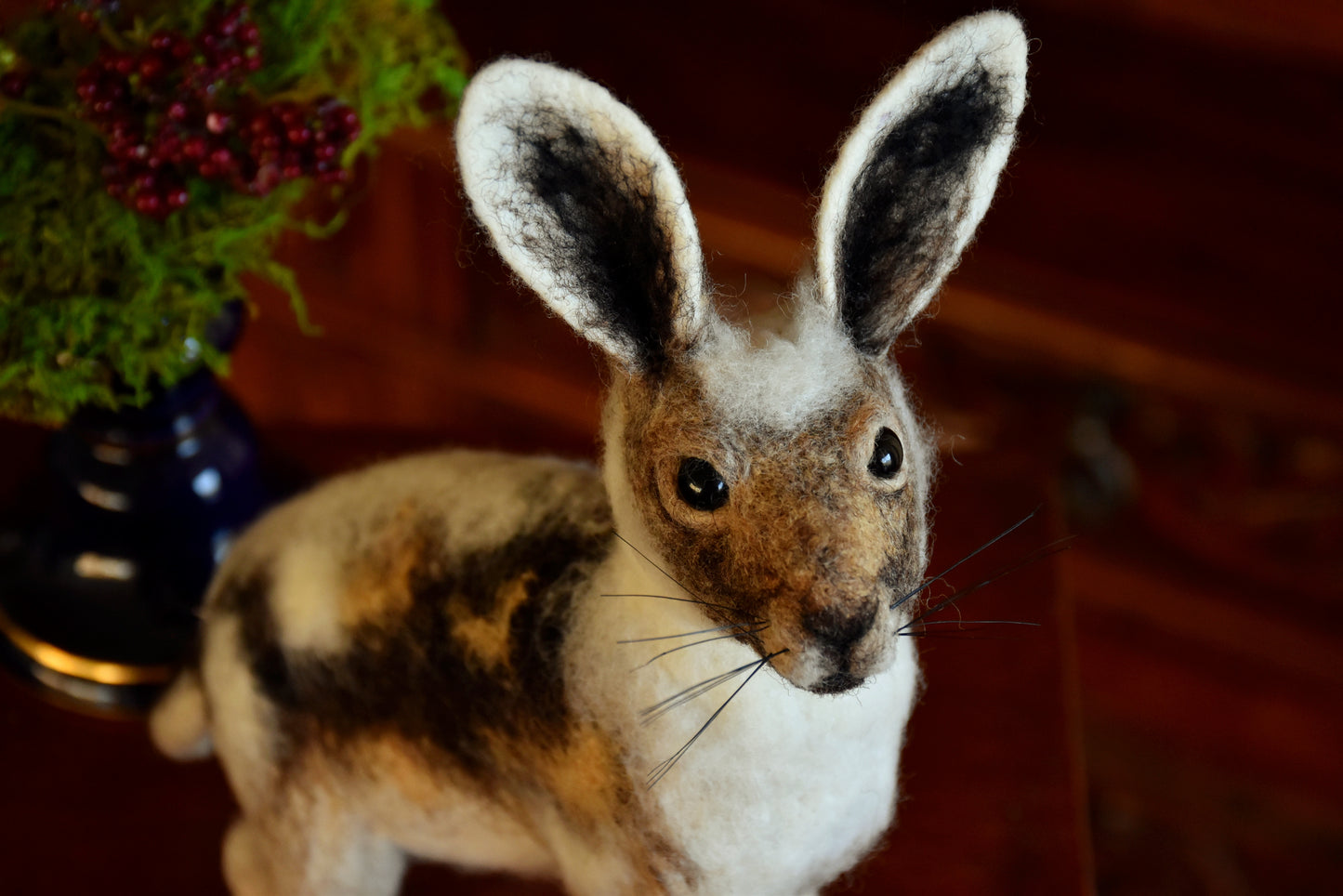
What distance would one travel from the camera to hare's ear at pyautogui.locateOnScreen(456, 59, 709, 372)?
18.2 inches

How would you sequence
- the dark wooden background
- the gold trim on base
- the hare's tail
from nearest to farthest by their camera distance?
the hare's tail → the gold trim on base → the dark wooden background

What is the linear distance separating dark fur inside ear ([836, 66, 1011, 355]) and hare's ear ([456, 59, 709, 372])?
0.07 m

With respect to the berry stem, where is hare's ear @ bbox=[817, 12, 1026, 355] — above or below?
below

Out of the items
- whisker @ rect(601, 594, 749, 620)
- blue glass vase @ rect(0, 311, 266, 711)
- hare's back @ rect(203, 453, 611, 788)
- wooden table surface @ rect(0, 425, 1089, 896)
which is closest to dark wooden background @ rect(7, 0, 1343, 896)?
wooden table surface @ rect(0, 425, 1089, 896)

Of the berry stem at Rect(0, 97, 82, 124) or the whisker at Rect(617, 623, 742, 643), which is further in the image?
the berry stem at Rect(0, 97, 82, 124)

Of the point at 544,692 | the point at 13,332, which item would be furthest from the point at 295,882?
the point at 13,332

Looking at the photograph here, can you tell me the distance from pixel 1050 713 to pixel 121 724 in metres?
0.65

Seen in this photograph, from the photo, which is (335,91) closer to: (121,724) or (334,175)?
(334,175)

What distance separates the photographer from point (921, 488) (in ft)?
1.72

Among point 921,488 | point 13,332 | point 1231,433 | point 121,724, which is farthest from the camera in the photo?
point 1231,433

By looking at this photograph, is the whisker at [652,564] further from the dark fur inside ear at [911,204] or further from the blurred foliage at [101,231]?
the blurred foliage at [101,231]

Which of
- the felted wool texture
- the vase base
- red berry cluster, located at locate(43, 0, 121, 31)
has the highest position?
red berry cluster, located at locate(43, 0, 121, 31)

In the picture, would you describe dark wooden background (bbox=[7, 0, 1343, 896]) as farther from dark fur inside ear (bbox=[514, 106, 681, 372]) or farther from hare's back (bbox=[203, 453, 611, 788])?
dark fur inside ear (bbox=[514, 106, 681, 372])

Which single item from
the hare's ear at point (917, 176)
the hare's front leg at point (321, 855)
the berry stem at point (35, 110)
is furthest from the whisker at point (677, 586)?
the berry stem at point (35, 110)
